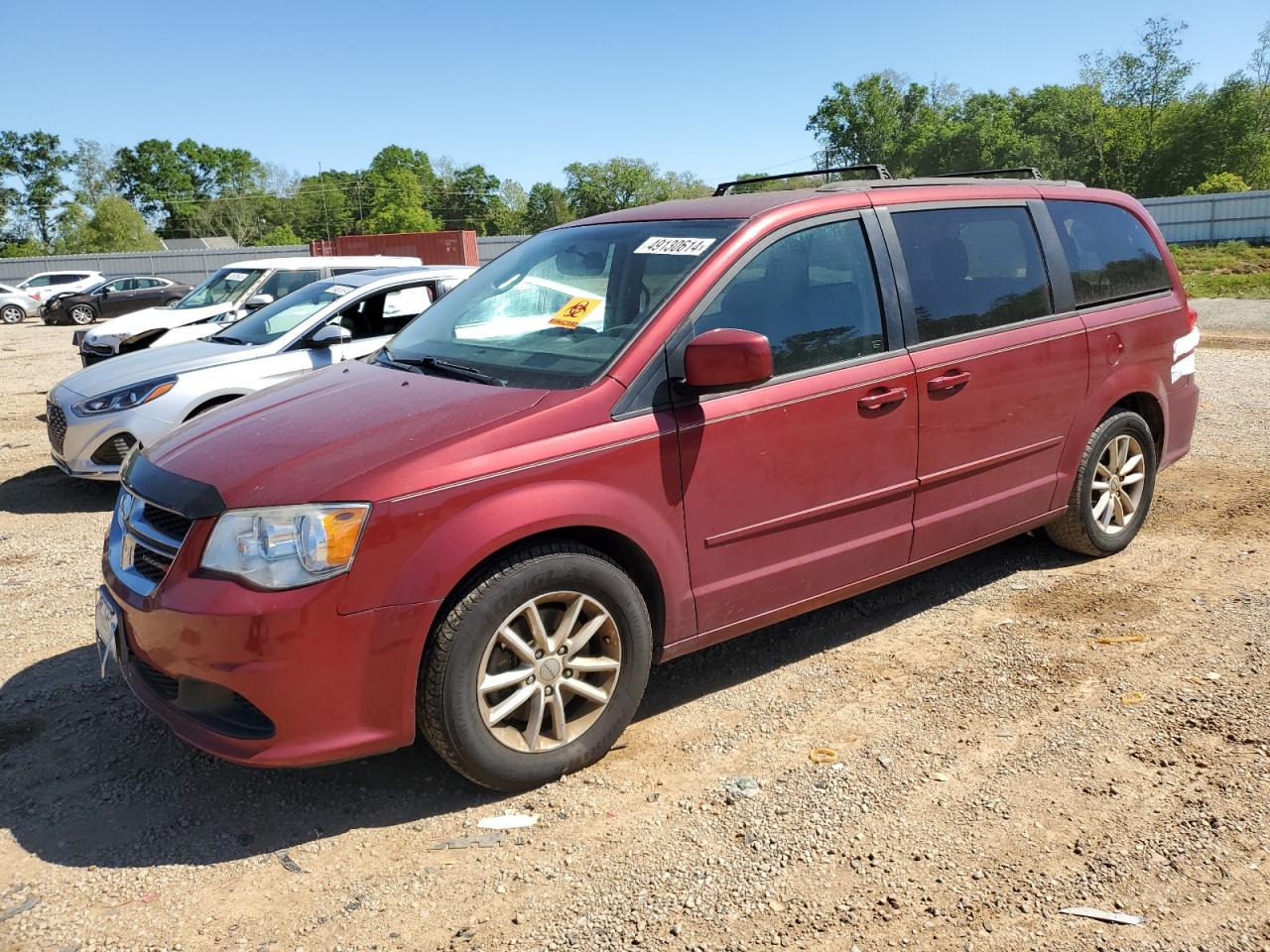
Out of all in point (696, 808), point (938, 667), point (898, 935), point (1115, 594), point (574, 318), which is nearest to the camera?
point (898, 935)

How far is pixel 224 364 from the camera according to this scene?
753 centimetres

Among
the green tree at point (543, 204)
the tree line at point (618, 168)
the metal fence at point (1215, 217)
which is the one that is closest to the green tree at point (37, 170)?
the tree line at point (618, 168)

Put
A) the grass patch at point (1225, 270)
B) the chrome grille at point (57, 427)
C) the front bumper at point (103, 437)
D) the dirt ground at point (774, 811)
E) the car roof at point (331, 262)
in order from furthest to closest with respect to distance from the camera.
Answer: the grass patch at point (1225, 270) < the car roof at point (331, 262) < the chrome grille at point (57, 427) < the front bumper at point (103, 437) < the dirt ground at point (774, 811)

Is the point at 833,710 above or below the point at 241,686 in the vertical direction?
below

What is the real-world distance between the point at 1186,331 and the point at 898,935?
420 centimetres

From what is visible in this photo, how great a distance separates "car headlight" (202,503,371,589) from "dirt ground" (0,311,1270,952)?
0.89 m

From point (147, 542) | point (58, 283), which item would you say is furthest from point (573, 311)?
point (58, 283)

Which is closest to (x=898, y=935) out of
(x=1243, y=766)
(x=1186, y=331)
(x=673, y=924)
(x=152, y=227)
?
(x=673, y=924)

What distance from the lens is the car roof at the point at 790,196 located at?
3.99 metres

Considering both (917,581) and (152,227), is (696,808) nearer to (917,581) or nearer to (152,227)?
(917,581)

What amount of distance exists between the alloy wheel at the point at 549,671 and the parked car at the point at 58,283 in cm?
3327

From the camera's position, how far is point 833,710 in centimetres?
384

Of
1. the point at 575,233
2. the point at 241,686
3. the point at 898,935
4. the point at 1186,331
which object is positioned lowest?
the point at 898,935

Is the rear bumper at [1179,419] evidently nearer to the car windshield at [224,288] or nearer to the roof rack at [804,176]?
the roof rack at [804,176]
